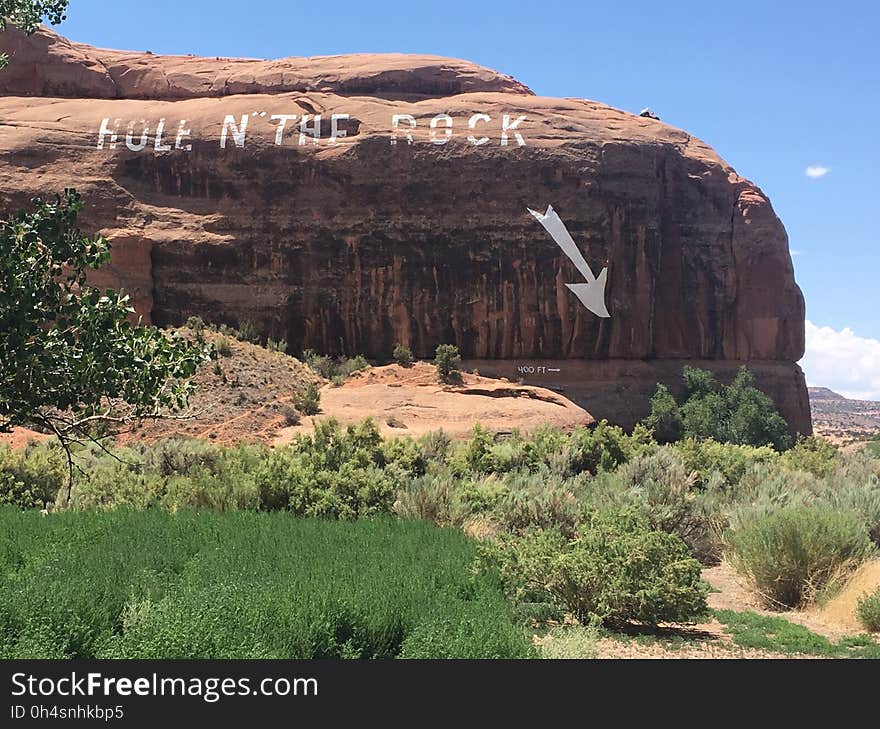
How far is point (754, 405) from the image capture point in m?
32.7

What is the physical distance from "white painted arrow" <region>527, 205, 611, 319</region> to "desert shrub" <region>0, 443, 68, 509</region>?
2325 cm

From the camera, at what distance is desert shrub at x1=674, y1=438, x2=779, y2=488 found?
16719mm

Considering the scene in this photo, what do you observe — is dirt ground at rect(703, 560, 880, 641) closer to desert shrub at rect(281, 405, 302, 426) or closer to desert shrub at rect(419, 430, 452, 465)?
desert shrub at rect(419, 430, 452, 465)

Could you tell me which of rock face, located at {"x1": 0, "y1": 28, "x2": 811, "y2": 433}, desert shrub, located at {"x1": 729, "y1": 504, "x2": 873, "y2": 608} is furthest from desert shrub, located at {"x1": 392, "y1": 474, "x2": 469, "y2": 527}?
rock face, located at {"x1": 0, "y1": 28, "x2": 811, "y2": 433}

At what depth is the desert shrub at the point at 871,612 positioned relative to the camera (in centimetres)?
840

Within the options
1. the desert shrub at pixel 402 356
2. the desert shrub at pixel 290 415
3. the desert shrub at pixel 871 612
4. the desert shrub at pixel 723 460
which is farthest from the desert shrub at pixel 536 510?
the desert shrub at pixel 402 356

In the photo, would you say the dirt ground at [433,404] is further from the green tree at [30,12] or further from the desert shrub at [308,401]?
the green tree at [30,12]

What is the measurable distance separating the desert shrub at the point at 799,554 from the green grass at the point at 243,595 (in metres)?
3.49

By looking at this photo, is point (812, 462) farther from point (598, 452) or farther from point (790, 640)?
point (790, 640)

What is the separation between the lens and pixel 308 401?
28.5m

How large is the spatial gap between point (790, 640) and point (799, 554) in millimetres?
1987

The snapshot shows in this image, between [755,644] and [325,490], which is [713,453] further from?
[755,644]

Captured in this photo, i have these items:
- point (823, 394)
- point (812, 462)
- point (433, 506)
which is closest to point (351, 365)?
point (812, 462)

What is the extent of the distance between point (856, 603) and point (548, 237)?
2746 centimetres
